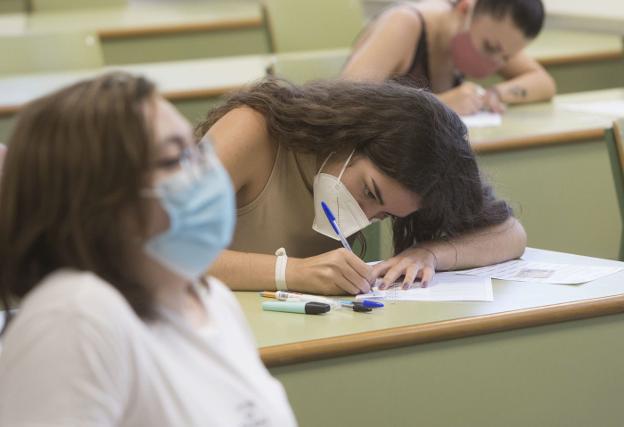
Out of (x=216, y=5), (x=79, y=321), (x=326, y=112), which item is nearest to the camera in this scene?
(x=79, y=321)

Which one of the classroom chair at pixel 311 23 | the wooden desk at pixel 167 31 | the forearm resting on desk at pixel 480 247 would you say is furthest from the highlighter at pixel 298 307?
the wooden desk at pixel 167 31

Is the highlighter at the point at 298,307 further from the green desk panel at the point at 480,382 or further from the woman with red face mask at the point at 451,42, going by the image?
the woman with red face mask at the point at 451,42

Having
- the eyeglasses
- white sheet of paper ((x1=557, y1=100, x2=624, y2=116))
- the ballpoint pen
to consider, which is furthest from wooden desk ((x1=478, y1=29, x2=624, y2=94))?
the eyeglasses

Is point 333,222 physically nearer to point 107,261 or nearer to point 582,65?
point 107,261

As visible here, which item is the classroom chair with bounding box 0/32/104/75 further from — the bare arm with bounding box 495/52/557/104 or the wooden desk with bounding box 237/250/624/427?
the wooden desk with bounding box 237/250/624/427

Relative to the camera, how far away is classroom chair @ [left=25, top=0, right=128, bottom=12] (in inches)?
191

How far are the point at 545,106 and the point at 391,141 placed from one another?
1.67 meters

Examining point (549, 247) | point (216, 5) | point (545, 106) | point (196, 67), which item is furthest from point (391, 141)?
point (216, 5)

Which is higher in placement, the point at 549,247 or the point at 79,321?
the point at 79,321

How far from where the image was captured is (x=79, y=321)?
76 centimetres

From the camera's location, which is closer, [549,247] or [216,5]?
[549,247]

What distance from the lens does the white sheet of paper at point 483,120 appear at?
9.57ft

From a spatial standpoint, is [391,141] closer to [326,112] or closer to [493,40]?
[326,112]

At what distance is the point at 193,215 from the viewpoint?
0.83m
